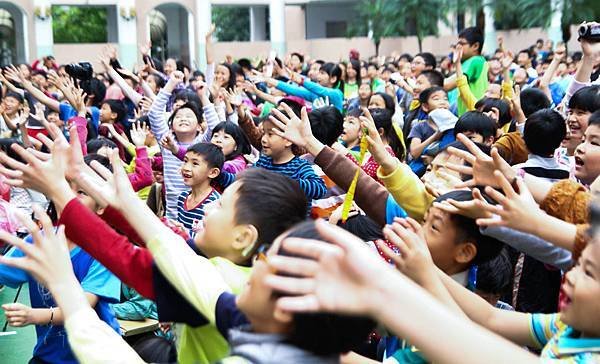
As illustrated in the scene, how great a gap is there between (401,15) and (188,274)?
25470 mm

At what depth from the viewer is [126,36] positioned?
2495 cm

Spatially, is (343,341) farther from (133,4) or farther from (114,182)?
(133,4)

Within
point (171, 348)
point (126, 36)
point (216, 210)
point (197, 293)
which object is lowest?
point (171, 348)

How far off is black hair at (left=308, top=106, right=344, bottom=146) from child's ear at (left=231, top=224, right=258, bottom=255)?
266 cm

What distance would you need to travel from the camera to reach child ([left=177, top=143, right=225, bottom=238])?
3971mm

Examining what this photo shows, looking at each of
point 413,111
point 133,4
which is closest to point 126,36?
point 133,4

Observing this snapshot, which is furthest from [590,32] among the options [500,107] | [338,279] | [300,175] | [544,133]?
[338,279]

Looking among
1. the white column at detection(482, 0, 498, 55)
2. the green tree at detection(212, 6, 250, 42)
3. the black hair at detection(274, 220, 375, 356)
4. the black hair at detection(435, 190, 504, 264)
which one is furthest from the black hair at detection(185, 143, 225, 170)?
the green tree at detection(212, 6, 250, 42)

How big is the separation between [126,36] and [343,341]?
81.0 feet

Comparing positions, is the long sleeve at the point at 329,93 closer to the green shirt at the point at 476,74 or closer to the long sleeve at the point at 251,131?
the green shirt at the point at 476,74

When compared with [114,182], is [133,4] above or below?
above

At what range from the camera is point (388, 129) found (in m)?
5.20

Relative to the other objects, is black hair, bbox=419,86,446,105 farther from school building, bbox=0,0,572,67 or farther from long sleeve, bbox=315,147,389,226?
school building, bbox=0,0,572,67

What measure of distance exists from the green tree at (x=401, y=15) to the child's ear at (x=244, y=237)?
24109 mm
